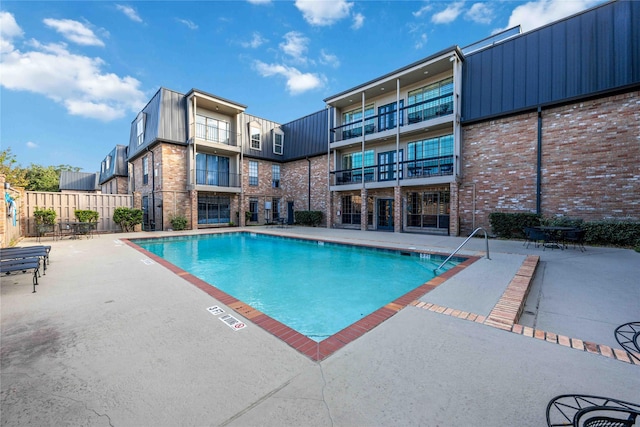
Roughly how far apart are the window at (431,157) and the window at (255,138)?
449 inches

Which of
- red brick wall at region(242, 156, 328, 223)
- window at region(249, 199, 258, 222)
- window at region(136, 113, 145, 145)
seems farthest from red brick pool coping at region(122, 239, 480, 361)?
window at region(136, 113, 145, 145)

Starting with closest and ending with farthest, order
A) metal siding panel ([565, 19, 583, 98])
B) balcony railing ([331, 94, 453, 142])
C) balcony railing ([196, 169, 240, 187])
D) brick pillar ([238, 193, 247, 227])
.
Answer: metal siding panel ([565, 19, 583, 98]) → balcony railing ([331, 94, 453, 142]) → balcony railing ([196, 169, 240, 187]) → brick pillar ([238, 193, 247, 227])

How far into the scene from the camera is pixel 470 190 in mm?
12172

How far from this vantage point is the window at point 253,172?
767 inches

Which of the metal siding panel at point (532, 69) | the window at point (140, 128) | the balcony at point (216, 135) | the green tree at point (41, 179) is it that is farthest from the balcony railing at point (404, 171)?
the green tree at point (41, 179)

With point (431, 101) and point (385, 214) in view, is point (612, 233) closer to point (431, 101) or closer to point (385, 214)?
point (431, 101)

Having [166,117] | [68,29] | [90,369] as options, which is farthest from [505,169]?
[68,29]

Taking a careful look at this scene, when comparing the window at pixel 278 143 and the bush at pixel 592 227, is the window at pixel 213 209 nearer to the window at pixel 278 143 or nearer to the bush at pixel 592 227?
the window at pixel 278 143

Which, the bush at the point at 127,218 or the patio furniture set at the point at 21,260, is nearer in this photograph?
the patio furniture set at the point at 21,260

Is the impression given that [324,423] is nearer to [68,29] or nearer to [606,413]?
[606,413]

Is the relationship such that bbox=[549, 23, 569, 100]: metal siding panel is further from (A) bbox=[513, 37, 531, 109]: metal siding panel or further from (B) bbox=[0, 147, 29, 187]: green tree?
(B) bbox=[0, 147, 29, 187]: green tree

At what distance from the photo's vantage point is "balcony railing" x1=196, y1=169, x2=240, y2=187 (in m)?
17.0

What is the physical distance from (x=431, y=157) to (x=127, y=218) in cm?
1714

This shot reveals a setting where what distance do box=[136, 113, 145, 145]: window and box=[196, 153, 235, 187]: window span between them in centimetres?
438
